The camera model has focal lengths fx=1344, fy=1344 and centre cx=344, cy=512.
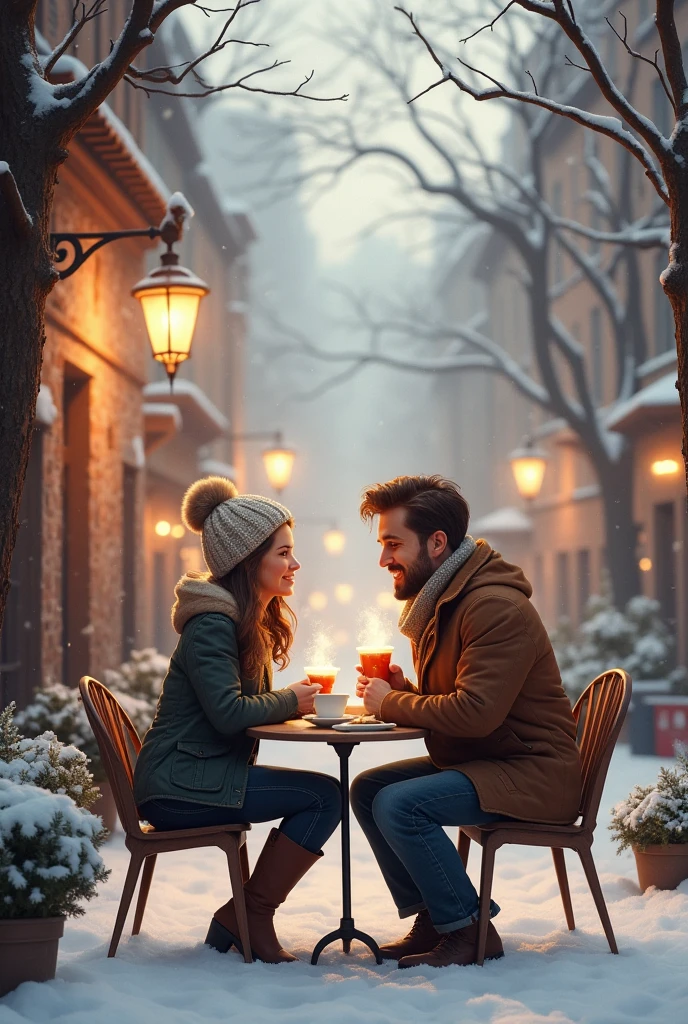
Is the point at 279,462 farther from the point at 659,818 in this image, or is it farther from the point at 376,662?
the point at 376,662

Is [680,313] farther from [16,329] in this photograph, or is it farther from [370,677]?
[16,329]

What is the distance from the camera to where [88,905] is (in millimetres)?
6141

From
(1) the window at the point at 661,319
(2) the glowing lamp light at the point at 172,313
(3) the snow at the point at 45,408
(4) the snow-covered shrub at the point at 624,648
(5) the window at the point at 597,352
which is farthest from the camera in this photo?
(5) the window at the point at 597,352

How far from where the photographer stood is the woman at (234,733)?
488cm

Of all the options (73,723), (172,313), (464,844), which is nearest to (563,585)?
(172,313)

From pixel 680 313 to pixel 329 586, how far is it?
190 feet

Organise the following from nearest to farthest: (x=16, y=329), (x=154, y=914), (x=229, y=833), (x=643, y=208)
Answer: (x=16, y=329)
(x=229, y=833)
(x=154, y=914)
(x=643, y=208)

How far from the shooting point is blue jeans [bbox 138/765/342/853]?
492cm

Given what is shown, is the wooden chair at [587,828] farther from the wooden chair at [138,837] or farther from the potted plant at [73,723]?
the potted plant at [73,723]

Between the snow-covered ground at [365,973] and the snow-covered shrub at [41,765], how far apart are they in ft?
2.02

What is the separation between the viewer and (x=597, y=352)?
23.5 metres

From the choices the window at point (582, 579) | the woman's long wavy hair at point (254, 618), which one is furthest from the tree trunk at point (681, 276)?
the window at point (582, 579)

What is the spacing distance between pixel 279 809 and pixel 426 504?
1275 mm

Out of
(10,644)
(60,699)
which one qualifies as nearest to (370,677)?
(60,699)
